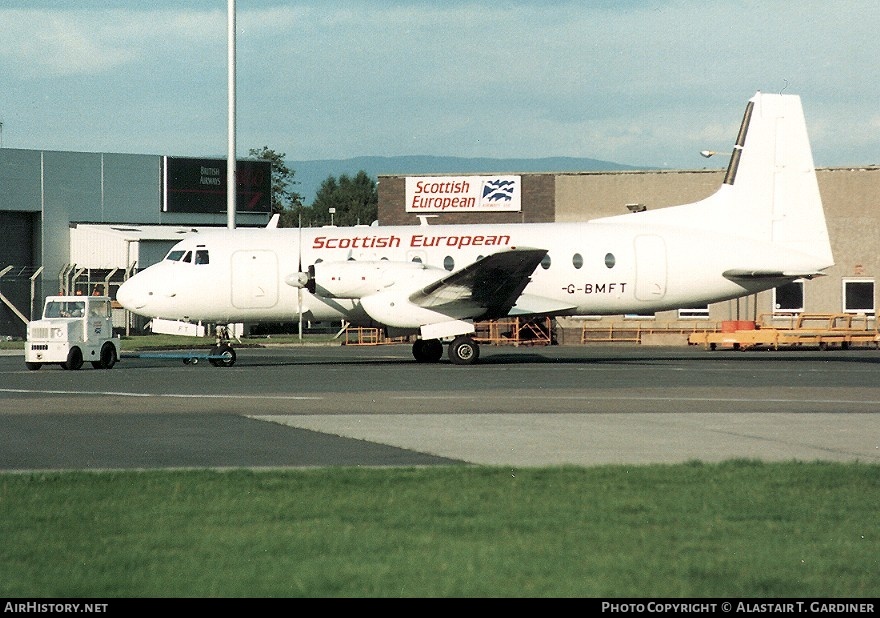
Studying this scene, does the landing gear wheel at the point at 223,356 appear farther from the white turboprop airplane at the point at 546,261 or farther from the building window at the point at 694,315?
the building window at the point at 694,315

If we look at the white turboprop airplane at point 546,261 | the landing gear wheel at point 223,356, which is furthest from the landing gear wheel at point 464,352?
the landing gear wheel at point 223,356

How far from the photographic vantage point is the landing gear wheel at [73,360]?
2886 cm

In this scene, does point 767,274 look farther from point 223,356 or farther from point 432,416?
point 432,416

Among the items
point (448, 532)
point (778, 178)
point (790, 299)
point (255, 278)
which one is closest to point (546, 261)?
point (778, 178)

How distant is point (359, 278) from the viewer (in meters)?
29.7

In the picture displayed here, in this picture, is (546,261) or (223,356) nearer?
(223,356)

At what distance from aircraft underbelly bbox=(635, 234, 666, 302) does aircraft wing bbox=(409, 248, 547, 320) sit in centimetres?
321

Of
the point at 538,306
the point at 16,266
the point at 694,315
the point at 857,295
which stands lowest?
the point at 694,315

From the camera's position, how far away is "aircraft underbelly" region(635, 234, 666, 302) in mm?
30516

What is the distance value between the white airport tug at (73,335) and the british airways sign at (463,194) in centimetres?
2815

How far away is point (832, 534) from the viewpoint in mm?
8102

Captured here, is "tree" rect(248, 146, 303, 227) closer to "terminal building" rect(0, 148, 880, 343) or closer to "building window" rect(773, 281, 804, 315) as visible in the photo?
"terminal building" rect(0, 148, 880, 343)

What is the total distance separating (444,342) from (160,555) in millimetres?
23569

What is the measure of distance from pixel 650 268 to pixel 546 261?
2796 millimetres
